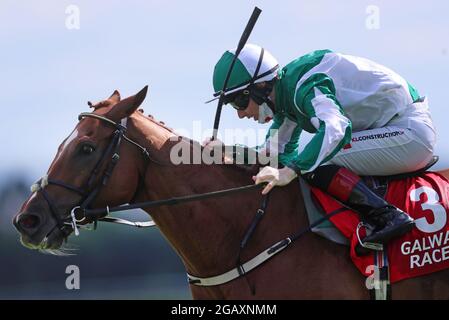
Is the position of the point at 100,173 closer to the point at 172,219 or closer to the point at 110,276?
the point at 172,219

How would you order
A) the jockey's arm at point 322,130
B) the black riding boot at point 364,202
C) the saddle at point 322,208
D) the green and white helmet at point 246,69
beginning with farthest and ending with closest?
the green and white helmet at point 246,69 < the saddle at point 322,208 < the black riding boot at point 364,202 < the jockey's arm at point 322,130

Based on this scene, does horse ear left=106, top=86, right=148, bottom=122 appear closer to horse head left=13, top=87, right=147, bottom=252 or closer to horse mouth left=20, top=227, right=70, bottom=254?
horse head left=13, top=87, right=147, bottom=252

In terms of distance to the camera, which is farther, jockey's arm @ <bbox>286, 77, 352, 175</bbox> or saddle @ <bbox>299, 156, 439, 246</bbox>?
saddle @ <bbox>299, 156, 439, 246</bbox>

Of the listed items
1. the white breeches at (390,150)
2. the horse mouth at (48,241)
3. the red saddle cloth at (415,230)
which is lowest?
the red saddle cloth at (415,230)

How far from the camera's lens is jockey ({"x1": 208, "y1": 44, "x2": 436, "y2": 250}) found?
6191 mm

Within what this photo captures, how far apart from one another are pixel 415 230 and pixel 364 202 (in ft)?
1.42

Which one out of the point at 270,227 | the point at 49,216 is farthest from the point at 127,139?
the point at 270,227

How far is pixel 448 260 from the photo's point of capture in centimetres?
629

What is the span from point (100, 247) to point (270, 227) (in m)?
12.3

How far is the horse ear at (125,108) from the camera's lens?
21.2 ft

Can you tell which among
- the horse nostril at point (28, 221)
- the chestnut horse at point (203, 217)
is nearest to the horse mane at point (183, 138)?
the chestnut horse at point (203, 217)

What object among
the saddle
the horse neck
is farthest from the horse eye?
the saddle

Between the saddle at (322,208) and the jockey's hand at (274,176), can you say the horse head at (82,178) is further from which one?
the saddle at (322,208)

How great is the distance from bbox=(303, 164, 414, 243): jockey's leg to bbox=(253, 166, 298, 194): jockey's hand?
34cm
